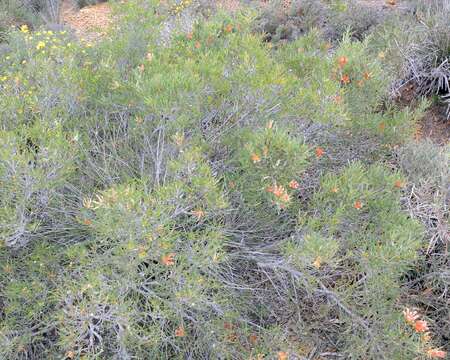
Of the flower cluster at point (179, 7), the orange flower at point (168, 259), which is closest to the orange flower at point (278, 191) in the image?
the orange flower at point (168, 259)

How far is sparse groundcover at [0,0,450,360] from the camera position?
222 centimetres

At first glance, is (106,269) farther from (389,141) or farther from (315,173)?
(389,141)

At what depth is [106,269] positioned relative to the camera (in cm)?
235

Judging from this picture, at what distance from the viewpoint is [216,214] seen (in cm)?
231

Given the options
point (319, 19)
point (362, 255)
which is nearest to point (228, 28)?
point (362, 255)

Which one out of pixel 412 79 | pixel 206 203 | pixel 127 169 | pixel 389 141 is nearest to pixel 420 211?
pixel 389 141

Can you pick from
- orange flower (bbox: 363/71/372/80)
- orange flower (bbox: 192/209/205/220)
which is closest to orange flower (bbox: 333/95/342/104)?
orange flower (bbox: 363/71/372/80)

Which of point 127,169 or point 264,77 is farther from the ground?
point 264,77

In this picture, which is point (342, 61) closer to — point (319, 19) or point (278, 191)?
point (278, 191)

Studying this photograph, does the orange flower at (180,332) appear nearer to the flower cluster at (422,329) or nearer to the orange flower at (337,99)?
the flower cluster at (422,329)

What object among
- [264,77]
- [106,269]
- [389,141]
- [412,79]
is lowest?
[412,79]

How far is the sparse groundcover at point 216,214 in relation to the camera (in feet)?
7.27

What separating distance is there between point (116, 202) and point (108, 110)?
1.38m

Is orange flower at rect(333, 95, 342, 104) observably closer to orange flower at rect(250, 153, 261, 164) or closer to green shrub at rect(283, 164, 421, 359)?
green shrub at rect(283, 164, 421, 359)
